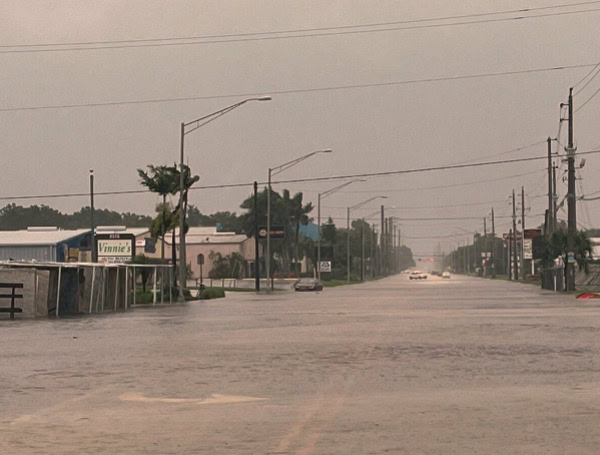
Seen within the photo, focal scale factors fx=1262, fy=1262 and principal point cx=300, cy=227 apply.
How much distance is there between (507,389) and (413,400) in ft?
6.35

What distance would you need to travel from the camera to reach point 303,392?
55.5ft

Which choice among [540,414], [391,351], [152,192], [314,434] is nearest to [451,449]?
[314,434]

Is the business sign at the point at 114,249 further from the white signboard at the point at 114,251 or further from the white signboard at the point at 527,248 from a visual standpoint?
the white signboard at the point at 527,248

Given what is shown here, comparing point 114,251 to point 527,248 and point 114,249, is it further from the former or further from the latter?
point 527,248

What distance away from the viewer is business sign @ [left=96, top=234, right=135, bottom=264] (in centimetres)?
8825

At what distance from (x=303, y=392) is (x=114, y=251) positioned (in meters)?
73.3

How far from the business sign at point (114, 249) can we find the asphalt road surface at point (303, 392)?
181ft

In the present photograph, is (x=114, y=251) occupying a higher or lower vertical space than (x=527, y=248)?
lower

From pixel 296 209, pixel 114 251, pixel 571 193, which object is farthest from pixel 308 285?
pixel 296 209

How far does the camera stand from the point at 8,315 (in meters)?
45.3

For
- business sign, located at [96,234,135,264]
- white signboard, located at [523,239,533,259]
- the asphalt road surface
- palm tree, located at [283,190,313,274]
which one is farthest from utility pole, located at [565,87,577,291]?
palm tree, located at [283,190,313,274]

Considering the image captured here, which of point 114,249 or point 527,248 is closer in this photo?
point 114,249

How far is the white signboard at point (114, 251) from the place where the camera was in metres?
88.4

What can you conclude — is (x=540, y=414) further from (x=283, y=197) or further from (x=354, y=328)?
(x=283, y=197)
